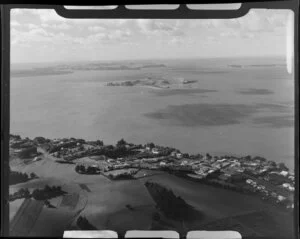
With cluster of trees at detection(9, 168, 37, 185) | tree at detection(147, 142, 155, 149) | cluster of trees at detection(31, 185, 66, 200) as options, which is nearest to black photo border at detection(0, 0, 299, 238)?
cluster of trees at detection(9, 168, 37, 185)

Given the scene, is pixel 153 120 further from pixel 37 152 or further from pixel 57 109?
pixel 37 152

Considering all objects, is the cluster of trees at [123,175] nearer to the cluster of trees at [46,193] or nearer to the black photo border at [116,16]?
the cluster of trees at [46,193]

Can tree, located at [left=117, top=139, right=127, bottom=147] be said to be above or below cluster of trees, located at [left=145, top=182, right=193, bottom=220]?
above

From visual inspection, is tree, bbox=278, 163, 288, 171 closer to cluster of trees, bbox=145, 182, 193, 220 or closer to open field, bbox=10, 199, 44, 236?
cluster of trees, bbox=145, 182, 193, 220

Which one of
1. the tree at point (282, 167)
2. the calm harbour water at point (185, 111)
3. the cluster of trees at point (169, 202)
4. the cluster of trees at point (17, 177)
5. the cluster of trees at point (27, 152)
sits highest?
the calm harbour water at point (185, 111)

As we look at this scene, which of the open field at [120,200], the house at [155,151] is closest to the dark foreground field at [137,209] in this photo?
the open field at [120,200]
